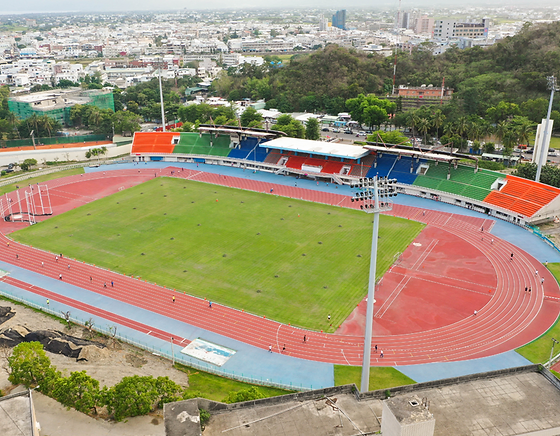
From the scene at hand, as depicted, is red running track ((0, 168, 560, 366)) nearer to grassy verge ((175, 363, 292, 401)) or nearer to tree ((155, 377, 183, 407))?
grassy verge ((175, 363, 292, 401))

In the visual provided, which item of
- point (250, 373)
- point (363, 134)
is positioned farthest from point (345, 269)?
point (363, 134)

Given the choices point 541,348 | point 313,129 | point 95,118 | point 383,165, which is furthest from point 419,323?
point 95,118

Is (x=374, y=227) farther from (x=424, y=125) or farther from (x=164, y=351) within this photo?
(x=424, y=125)

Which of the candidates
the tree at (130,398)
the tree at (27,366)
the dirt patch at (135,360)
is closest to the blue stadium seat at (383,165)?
the dirt patch at (135,360)

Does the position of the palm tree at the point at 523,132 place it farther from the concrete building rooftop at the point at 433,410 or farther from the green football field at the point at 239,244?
the concrete building rooftop at the point at 433,410

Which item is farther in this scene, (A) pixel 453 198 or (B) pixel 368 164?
(B) pixel 368 164

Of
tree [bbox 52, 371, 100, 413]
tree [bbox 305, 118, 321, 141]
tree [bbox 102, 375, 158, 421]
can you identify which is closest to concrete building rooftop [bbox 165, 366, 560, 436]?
tree [bbox 102, 375, 158, 421]
